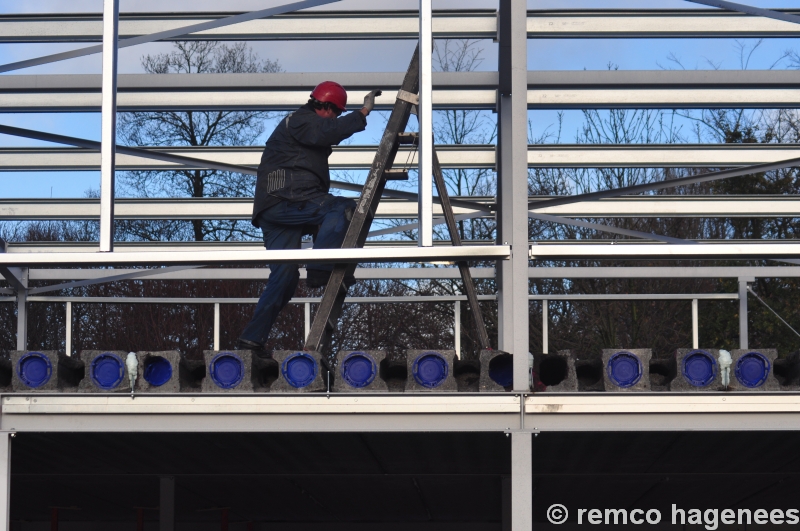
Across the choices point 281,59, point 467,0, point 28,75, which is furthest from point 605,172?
point 28,75

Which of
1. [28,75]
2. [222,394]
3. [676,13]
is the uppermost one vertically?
[676,13]

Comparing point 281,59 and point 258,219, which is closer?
point 258,219

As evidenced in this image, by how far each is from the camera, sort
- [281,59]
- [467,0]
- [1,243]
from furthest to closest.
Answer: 1. [281,59]
2. [1,243]
3. [467,0]

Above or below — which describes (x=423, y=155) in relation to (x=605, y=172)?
below

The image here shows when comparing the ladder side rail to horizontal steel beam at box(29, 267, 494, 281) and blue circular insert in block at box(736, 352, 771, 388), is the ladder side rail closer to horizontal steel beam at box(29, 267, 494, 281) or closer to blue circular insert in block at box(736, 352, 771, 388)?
blue circular insert in block at box(736, 352, 771, 388)

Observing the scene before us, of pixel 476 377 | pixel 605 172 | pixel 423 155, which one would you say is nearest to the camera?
pixel 423 155

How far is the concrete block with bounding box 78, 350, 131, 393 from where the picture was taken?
6418 mm

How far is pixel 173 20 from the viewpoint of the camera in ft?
31.0

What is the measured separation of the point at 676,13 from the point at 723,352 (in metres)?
4.19

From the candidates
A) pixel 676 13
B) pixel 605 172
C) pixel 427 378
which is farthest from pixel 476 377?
pixel 605 172

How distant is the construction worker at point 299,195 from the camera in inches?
297

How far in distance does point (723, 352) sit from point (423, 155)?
1995mm

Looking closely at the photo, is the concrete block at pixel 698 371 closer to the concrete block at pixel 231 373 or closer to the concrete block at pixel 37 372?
the concrete block at pixel 231 373
